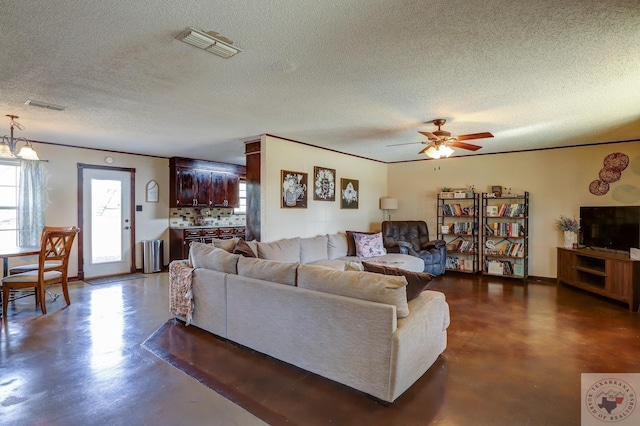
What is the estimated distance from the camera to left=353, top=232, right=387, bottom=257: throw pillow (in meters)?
5.50

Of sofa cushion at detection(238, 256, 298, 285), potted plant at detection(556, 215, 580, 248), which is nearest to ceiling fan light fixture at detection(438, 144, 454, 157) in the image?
sofa cushion at detection(238, 256, 298, 285)

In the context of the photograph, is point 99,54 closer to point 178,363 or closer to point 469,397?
point 178,363

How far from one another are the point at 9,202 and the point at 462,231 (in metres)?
7.85

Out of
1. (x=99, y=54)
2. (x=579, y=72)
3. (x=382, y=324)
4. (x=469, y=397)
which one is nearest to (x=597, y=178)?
(x=579, y=72)

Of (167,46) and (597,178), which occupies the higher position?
(167,46)

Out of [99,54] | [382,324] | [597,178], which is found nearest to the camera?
[382,324]

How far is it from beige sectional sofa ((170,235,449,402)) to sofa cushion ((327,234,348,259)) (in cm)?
240

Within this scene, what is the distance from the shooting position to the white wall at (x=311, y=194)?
492 centimetres

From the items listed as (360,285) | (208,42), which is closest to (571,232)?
(360,285)

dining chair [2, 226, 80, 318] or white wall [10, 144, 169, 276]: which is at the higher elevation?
white wall [10, 144, 169, 276]

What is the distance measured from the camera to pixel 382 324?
211cm

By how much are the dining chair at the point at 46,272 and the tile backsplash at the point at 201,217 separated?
259 cm

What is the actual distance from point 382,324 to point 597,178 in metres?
5.39

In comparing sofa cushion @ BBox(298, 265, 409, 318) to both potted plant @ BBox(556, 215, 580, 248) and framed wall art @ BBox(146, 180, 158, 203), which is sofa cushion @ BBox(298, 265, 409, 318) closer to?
potted plant @ BBox(556, 215, 580, 248)
